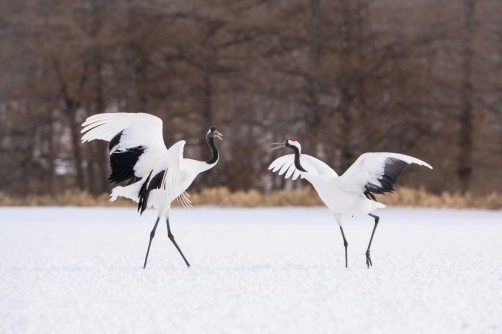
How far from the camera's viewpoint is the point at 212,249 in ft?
27.6

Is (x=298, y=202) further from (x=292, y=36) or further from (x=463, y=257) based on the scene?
(x=463, y=257)

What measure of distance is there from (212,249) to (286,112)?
16.0 metres

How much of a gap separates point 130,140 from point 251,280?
6.66 ft

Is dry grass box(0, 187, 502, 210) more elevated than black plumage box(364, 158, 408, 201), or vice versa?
black plumage box(364, 158, 408, 201)

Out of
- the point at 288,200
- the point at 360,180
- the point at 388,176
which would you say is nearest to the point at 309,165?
the point at 360,180

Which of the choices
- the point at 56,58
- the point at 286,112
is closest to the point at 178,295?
the point at 56,58

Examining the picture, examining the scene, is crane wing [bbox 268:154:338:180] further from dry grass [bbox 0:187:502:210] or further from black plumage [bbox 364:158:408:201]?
dry grass [bbox 0:187:502:210]

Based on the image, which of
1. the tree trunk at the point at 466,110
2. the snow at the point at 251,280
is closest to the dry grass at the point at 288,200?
the tree trunk at the point at 466,110

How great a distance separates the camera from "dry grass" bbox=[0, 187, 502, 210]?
48.6ft

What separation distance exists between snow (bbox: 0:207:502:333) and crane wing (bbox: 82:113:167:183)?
106cm

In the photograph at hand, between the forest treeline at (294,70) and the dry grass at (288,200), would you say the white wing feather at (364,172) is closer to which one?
the dry grass at (288,200)

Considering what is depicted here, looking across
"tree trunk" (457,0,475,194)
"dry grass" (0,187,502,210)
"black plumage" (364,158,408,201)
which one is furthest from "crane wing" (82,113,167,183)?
"tree trunk" (457,0,475,194)

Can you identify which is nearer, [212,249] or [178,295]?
[178,295]

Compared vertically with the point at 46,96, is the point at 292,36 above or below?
above
